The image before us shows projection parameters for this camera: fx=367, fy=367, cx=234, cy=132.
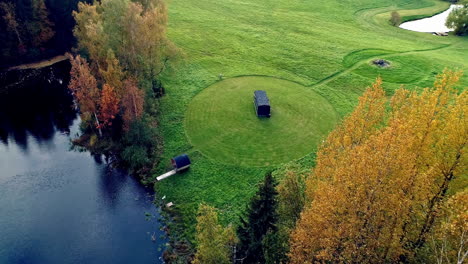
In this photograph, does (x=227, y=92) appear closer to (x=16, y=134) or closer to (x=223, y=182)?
(x=223, y=182)

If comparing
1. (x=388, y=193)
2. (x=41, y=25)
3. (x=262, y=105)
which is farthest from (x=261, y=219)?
(x=41, y=25)

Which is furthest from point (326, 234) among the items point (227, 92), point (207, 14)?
point (207, 14)

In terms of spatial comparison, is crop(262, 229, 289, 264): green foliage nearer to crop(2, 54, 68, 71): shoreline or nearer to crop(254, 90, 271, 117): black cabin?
crop(254, 90, 271, 117): black cabin

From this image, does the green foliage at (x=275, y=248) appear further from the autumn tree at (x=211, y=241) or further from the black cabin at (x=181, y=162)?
the black cabin at (x=181, y=162)

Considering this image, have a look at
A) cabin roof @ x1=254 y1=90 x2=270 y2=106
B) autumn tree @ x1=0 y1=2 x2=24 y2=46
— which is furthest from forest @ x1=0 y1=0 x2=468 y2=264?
cabin roof @ x1=254 y1=90 x2=270 y2=106

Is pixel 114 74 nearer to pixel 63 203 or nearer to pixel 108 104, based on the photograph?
pixel 108 104

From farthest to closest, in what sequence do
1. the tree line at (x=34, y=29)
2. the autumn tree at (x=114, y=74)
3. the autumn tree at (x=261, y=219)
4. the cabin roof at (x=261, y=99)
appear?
1. the tree line at (x=34, y=29)
2. the cabin roof at (x=261, y=99)
3. the autumn tree at (x=114, y=74)
4. the autumn tree at (x=261, y=219)

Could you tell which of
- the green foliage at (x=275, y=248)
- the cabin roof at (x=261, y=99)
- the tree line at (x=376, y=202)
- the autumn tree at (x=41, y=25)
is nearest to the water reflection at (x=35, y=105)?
the autumn tree at (x=41, y=25)
